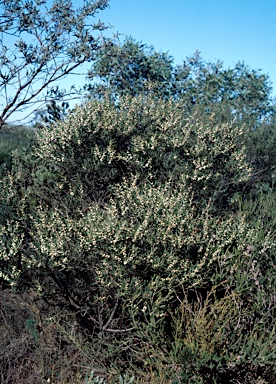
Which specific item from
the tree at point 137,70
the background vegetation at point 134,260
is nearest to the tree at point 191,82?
the tree at point 137,70

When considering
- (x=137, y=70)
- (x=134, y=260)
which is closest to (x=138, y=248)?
(x=134, y=260)

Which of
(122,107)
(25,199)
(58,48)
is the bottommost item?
(25,199)

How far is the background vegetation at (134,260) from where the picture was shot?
4.61 meters

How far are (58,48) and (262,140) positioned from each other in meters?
3.79

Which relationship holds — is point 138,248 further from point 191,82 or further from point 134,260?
point 191,82

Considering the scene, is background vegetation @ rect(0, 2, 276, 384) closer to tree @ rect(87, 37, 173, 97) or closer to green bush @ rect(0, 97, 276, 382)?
green bush @ rect(0, 97, 276, 382)

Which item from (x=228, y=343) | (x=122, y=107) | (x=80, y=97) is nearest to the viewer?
(x=228, y=343)

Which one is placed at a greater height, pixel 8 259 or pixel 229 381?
pixel 8 259

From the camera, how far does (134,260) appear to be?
468 cm

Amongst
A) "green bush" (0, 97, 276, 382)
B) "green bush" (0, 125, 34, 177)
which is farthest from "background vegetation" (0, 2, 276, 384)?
"green bush" (0, 125, 34, 177)

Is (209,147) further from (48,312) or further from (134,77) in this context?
(134,77)

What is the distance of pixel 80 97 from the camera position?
7.36 meters

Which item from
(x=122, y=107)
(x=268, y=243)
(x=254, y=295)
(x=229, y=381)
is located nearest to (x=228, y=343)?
(x=229, y=381)

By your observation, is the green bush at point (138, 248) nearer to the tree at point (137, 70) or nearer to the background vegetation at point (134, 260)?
the background vegetation at point (134, 260)
